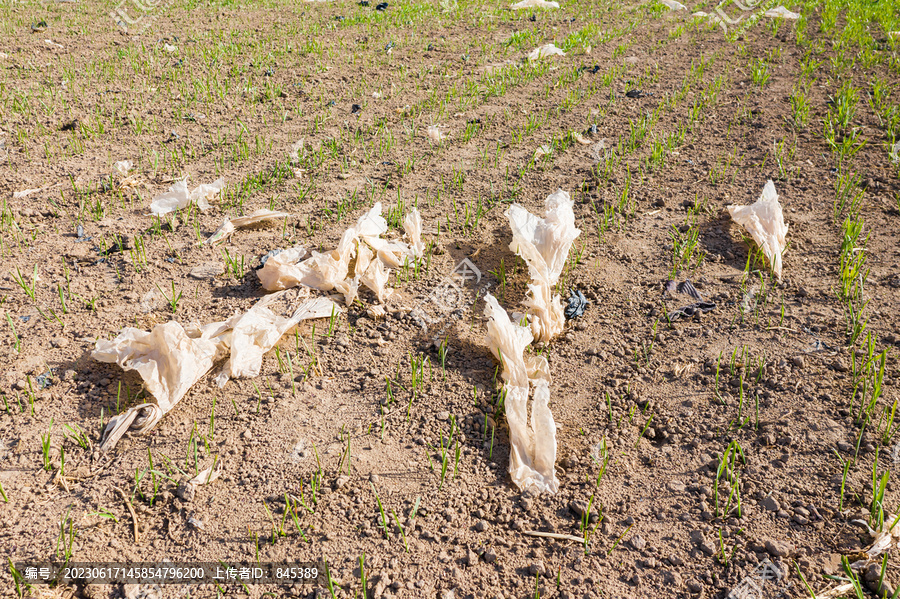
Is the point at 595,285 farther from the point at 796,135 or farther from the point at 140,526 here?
the point at 796,135

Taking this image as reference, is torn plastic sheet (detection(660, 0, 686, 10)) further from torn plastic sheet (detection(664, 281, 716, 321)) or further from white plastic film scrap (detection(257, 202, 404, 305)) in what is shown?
white plastic film scrap (detection(257, 202, 404, 305))

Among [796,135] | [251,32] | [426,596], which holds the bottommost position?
[426,596]

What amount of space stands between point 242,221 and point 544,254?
189 cm

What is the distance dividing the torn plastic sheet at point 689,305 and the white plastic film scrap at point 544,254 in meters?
0.57

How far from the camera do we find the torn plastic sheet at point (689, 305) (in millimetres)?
2846

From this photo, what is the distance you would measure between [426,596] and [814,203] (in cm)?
356

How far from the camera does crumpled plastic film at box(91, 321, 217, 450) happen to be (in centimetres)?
222

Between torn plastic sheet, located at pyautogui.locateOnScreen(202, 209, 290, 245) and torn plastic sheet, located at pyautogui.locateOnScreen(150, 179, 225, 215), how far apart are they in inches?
12.0

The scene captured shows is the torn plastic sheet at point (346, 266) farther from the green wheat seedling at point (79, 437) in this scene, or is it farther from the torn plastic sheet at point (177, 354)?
the green wheat seedling at point (79, 437)

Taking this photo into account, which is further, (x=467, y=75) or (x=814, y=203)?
(x=467, y=75)

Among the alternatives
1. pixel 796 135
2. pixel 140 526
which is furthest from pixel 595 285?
pixel 796 135

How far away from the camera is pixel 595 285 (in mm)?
3086

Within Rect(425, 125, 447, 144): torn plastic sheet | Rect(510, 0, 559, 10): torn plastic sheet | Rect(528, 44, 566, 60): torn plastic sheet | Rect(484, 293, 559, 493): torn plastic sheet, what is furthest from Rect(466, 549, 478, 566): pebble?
Rect(510, 0, 559, 10): torn plastic sheet

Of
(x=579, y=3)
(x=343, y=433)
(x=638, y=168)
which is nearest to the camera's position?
(x=343, y=433)
